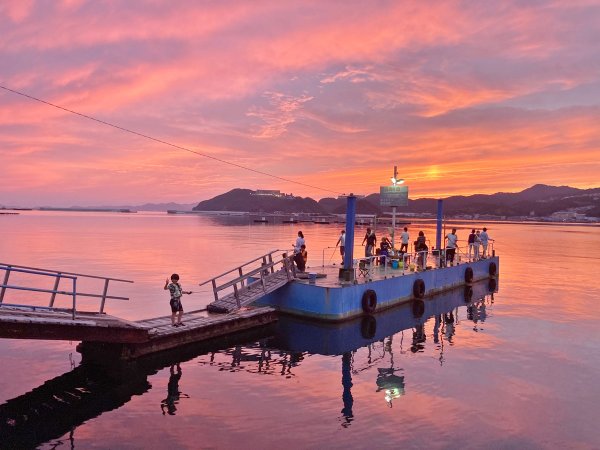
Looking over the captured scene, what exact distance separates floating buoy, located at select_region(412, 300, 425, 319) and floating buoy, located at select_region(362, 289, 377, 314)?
347 cm

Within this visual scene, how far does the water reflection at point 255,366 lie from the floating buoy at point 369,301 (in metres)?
0.55

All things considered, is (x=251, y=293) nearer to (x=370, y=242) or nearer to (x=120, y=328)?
(x=120, y=328)

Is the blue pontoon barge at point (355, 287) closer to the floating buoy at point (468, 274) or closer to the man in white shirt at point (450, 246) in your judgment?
the man in white shirt at point (450, 246)

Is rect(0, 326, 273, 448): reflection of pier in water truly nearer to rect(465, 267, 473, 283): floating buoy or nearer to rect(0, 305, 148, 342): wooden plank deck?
rect(0, 305, 148, 342): wooden plank deck

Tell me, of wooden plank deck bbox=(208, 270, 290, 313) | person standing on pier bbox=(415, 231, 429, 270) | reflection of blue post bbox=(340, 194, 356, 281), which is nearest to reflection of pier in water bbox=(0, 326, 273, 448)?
wooden plank deck bbox=(208, 270, 290, 313)

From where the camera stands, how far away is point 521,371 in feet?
58.4

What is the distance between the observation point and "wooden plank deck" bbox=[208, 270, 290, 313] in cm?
2228

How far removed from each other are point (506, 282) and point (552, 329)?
62.9ft

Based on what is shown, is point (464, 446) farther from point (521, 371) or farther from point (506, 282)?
point (506, 282)

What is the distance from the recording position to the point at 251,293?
23.1 metres

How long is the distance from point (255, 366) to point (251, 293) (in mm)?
5659

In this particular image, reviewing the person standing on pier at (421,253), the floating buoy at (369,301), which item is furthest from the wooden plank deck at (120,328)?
the person standing on pier at (421,253)

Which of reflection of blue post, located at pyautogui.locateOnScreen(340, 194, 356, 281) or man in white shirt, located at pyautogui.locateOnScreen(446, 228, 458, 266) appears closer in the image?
reflection of blue post, located at pyautogui.locateOnScreen(340, 194, 356, 281)

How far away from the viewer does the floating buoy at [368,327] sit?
74.1 feet
